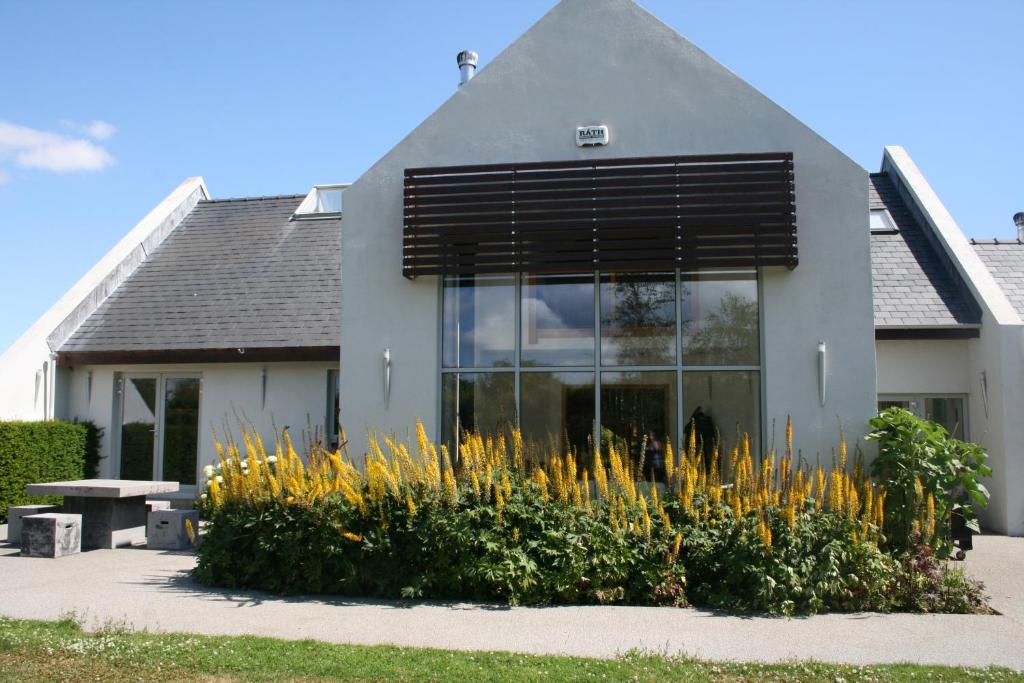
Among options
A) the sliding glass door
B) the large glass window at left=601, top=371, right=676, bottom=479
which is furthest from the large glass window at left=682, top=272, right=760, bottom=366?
the sliding glass door

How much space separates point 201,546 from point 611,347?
522 centimetres

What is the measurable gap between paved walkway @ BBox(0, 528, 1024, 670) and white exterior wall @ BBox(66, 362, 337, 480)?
6.14 meters

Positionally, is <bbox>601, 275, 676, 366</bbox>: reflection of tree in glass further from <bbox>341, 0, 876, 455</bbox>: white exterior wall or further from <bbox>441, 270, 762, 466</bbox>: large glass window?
<bbox>341, 0, 876, 455</bbox>: white exterior wall

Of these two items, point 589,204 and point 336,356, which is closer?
point 589,204

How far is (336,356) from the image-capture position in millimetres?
14344

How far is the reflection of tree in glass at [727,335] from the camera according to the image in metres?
10.1

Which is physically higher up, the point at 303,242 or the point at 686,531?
the point at 303,242

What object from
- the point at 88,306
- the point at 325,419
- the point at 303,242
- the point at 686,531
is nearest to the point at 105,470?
the point at 88,306

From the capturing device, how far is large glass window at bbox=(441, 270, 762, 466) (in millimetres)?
10086

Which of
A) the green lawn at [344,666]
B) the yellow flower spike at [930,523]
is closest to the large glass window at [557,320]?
the yellow flower spike at [930,523]

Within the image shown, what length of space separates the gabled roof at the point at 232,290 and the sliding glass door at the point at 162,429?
3.13 ft

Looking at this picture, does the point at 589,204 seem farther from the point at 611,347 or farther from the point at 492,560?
the point at 492,560

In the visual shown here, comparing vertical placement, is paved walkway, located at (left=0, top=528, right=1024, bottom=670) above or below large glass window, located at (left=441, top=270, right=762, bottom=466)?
below

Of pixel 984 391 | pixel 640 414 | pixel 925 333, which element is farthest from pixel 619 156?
pixel 984 391
